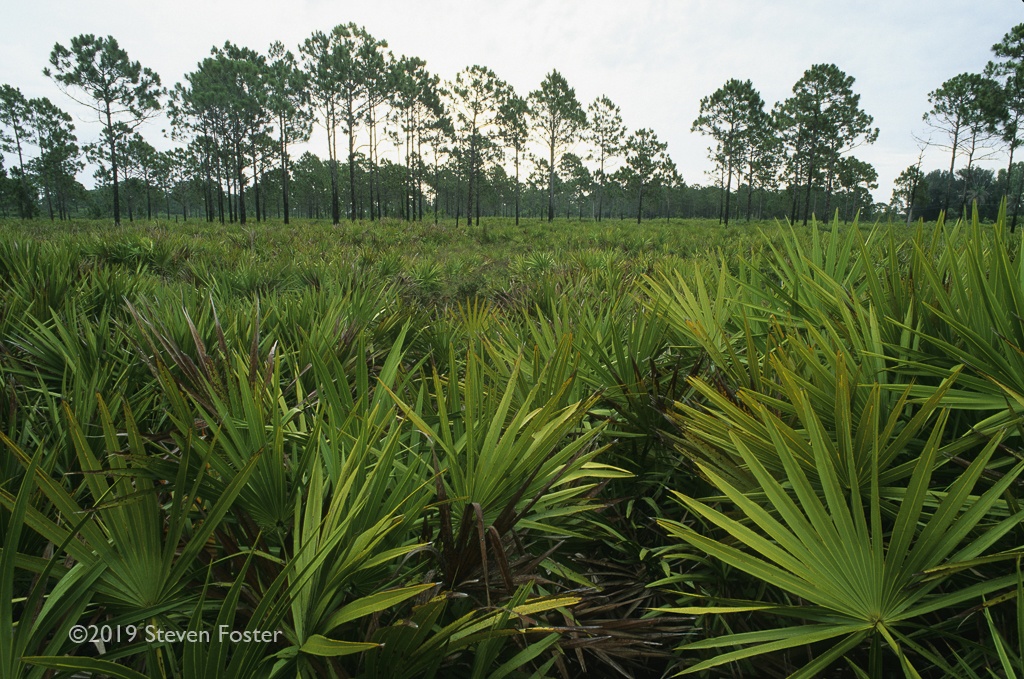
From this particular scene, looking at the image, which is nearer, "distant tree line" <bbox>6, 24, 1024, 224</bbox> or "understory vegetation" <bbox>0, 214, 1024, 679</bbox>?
"understory vegetation" <bbox>0, 214, 1024, 679</bbox>

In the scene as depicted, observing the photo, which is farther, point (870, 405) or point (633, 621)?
point (633, 621)

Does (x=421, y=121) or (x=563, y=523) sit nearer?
(x=563, y=523)

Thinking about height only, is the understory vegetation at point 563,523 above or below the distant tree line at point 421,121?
below

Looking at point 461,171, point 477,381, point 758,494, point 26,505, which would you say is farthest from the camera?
point 461,171

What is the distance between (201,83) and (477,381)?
49.4 meters

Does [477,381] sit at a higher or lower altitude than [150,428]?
higher

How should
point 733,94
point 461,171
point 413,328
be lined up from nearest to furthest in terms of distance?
1. point 413,328
2. point 733,94
3. point 461,171

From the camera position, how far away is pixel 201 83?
3841 cm

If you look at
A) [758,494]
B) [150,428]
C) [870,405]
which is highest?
[870,405]

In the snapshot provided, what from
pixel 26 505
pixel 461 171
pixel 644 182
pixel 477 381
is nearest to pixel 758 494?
pixel 477 381

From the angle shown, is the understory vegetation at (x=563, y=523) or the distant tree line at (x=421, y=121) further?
the distant tree line at (x=421, y=121)

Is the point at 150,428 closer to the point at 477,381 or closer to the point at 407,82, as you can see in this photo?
the point at 477,381

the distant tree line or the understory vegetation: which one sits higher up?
the distant tree line

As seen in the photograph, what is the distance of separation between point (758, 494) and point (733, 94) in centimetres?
5047
